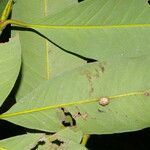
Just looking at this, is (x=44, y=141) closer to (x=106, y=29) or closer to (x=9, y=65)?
(x=9, y=65)

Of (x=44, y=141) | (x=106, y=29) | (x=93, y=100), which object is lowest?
(x=44, y=141)

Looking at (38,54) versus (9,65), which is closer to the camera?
(9,65)

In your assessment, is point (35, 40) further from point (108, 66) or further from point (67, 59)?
point (108, 66)

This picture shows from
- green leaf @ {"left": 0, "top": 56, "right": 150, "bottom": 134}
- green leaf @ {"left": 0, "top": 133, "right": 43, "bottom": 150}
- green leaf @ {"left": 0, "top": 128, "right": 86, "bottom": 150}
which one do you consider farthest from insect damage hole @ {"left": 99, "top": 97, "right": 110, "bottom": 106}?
green leaf @ {"left": 0, "top": 133, "right": 43, "bottom": 150}

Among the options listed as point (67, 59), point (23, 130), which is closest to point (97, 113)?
point (67, 59)

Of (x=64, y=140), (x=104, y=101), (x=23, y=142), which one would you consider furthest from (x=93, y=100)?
(x=23, y=142)

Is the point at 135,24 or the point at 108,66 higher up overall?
the point at 135,24

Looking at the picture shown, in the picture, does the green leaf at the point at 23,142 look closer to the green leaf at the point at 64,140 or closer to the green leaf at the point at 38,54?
the green leaf at the point at 64,140

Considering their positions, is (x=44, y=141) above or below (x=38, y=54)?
below
